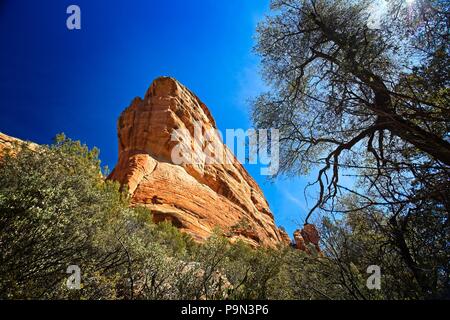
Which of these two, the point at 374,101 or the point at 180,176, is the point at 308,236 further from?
the point at 180,176

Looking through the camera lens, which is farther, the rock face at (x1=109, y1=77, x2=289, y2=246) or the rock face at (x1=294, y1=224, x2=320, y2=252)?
the rock face at (x1=109, y1=77, x2=289, y2=246)

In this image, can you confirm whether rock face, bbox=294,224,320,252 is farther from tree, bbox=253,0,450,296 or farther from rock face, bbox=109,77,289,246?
rock face, bbox=109,77,289,246

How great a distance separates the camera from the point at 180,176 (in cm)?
4000

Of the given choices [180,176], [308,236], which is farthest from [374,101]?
[180,176]

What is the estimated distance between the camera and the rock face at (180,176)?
33.6 m

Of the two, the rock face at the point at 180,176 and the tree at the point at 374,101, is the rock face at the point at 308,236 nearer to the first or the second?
the tree at the point at 374,101

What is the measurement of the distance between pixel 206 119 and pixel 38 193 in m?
53.0

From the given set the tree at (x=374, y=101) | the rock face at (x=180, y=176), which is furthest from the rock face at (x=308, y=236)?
the rock face at (x=180, y=176)

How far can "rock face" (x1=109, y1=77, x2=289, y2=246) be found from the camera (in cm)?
3362

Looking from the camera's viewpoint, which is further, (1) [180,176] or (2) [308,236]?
(1) [180,176]

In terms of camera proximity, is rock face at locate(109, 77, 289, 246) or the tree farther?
rock face at locate(109, 77, 289, 246)

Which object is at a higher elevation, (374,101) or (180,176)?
(180,176)

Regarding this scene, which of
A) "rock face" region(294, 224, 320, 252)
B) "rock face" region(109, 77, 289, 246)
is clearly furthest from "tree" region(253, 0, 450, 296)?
"rock face" region(109, 77, 289, 246)

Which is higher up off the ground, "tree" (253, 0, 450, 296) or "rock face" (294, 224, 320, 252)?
"tree" (253, 0, 450, 296)
